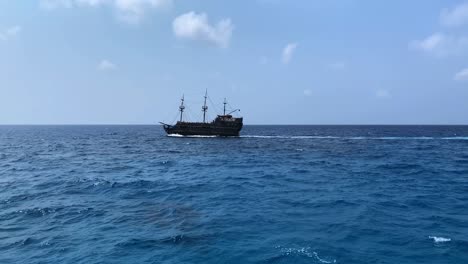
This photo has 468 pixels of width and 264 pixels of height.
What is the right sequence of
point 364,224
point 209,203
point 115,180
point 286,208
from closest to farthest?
point 364,224, point 286,208, point 209,203, point 115,180

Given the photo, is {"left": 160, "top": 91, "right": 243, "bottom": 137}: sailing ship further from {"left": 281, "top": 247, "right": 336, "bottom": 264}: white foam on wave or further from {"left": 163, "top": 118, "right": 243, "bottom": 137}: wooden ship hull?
{"left": 281, "top": 247, "right": 336, "bottom": 264}: white foam on wave

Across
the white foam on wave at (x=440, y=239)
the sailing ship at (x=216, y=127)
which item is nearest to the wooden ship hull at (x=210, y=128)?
the sailing ship at (x=216, y=127)

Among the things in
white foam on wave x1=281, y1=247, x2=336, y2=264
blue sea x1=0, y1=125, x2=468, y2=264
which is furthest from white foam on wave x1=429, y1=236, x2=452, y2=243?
white foam on wave x1=281, y1=247, x2=336, y2=264

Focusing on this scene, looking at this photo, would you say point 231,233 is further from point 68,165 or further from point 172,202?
point 68,165

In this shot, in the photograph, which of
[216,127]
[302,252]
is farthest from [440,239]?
[216,127]

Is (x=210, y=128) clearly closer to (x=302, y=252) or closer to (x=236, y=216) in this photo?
(x=236, y=216)

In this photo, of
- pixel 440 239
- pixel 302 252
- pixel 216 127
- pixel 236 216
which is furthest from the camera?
pixel 216 127

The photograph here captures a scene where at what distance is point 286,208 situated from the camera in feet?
74.9

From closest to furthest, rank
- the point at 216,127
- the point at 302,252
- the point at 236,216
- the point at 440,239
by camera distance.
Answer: the point at 302,252
the point at 440,239
the point at 236,216
the point at 216,127

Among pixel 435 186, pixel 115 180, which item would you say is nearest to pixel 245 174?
pixel 115 180

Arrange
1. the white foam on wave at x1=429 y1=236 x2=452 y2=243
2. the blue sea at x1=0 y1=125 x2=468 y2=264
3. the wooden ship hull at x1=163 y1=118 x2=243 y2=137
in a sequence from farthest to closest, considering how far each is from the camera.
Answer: the wooden ship hull at x1=163 y1=118 x2=243 y2=137 < the white foam on wave at x1=429 y1=236 x2=452 y2=243 < the blue sea at x1=0 y1=125 x2=468 y2=264

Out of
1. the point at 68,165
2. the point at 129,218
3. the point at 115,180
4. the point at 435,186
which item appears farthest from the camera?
the point at 68,165

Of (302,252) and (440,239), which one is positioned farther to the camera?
(440,239)

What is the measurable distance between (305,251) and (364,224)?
5507mm
